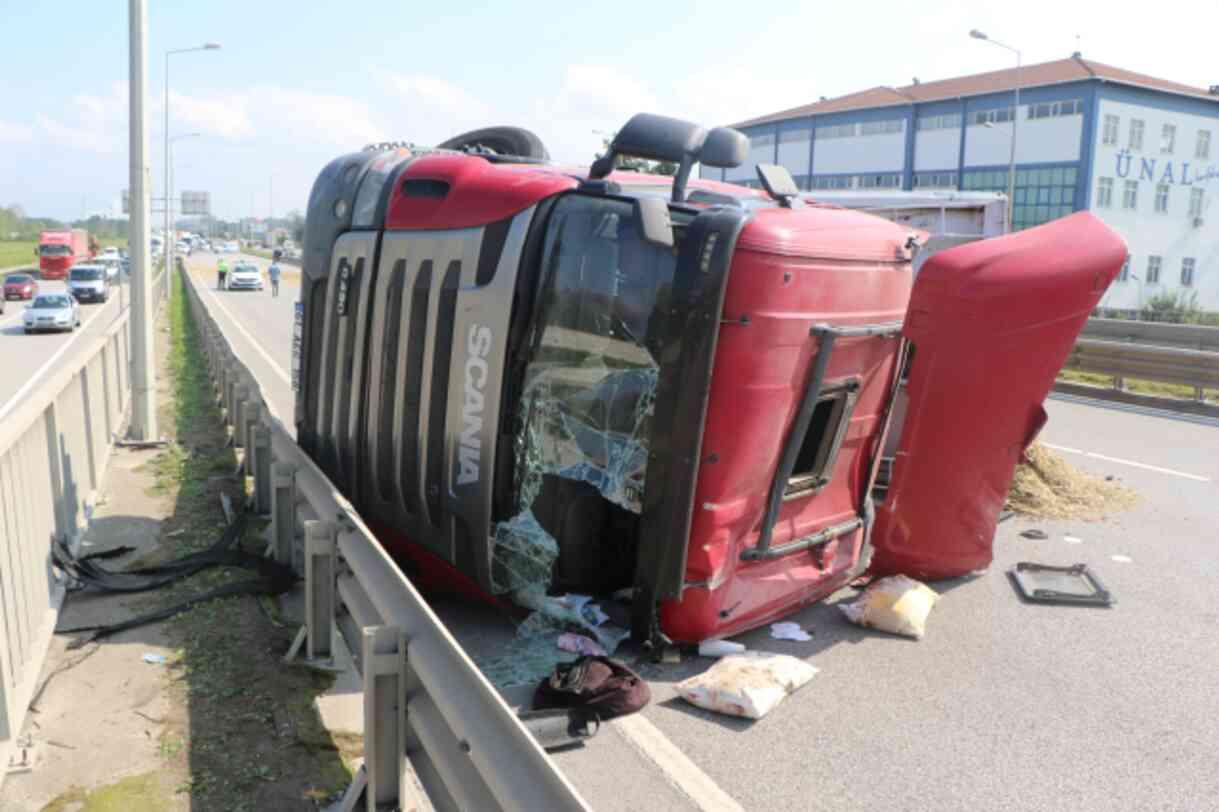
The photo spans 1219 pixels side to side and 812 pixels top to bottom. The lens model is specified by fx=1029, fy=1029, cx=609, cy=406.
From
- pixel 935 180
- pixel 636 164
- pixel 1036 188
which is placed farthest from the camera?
pixel 935 180

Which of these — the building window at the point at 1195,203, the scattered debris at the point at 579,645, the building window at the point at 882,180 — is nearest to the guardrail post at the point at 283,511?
the scattered debris at the point at 579,645

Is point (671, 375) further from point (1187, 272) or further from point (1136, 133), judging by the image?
point (1187, 272)

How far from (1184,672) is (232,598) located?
4.87 m

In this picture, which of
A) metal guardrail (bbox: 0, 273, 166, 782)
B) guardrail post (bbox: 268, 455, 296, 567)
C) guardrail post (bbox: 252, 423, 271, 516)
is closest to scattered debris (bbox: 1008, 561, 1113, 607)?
guardrail post (bbox: 268, 455, 296, 567)

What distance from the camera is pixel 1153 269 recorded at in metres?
62.0

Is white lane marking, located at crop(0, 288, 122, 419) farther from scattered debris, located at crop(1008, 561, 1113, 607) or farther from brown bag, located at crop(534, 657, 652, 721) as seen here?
scattered debris, located at crop(1008, 561, 1113, 607)

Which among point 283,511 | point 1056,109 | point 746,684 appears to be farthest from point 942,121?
point 746,684

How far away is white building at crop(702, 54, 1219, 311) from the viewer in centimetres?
5709

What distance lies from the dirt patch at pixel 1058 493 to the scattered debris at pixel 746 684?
3.93 meters

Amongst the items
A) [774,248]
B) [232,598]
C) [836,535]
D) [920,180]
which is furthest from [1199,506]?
[920,180]

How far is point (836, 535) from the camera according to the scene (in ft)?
18.1

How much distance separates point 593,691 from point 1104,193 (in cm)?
6118

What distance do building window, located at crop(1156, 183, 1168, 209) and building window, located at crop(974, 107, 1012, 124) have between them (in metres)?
9.84

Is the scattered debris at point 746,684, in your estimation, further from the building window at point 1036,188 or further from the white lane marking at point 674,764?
the building window at point 1036,188
